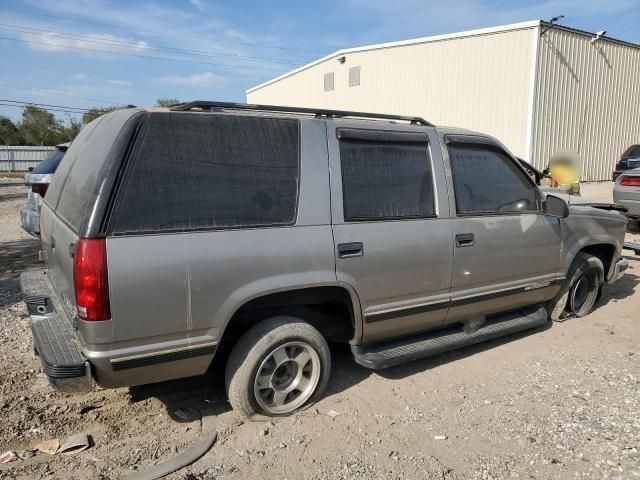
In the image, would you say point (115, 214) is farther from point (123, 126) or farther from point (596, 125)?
point (596, 125)

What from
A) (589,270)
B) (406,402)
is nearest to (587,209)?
(589,270)

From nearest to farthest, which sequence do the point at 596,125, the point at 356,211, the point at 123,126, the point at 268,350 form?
the point at 123,126 → the point at 268,350 → the point at 356,211 → the point at 596,125

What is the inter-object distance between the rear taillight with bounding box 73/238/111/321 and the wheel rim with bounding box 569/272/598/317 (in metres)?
4.59

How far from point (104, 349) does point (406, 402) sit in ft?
6.74

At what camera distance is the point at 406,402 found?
3.58 metres

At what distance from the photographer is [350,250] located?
3.29 metres

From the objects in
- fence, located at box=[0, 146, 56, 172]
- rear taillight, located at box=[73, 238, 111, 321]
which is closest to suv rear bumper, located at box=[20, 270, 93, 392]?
rear taillight, located at box=[73, 238, 111, 321]

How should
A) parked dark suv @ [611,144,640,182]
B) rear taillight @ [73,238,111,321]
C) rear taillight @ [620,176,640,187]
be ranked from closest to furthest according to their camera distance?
rear taillight @ [73,238,111,321]
rear taillight @ [620,176,640,187]
parked dark suv @ [611,144,640,182]

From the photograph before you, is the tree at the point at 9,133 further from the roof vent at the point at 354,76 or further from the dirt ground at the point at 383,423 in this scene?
the dirt ground at the point at 383,423

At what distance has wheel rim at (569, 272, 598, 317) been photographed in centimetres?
530

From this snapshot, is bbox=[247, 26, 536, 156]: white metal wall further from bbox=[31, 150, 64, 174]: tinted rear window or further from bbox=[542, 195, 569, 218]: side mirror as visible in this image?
bbox=[31, 150, 64, 174]: tinted rear window

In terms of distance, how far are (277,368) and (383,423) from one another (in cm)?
78

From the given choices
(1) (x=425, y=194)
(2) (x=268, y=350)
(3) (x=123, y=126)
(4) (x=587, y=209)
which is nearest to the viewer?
(3) (x=123, y=126)

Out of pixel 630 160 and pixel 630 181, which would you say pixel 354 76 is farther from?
pixel 630 181
